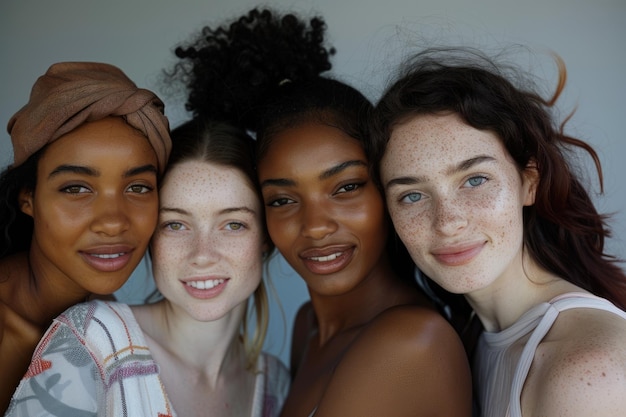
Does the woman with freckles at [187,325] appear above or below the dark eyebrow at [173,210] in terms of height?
below

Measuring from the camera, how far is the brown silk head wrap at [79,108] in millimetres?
2277

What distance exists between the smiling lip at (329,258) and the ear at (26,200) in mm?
862

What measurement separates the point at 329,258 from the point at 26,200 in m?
0.97

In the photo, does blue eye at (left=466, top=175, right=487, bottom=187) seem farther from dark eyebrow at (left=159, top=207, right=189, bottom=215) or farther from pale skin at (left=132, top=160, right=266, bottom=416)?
dark eyebrow at (left=159, top=207, right=189, bottom=215)

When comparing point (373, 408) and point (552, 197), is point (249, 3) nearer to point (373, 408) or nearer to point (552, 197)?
point (552, 197)

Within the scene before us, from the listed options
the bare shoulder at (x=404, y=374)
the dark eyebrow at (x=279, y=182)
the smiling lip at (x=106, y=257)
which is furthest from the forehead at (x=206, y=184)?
the bare shoulder at (x=404, y=374)

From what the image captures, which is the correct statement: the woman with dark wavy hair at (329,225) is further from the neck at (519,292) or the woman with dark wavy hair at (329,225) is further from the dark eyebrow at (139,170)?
the dark eyebrow at (139,170)

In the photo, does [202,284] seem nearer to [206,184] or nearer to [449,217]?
[206,184]

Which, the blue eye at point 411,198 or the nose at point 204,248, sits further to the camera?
the nose at point 204,248

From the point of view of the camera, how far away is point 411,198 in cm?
216

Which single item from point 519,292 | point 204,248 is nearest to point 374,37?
point 204,248

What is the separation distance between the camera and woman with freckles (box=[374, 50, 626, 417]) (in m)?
2.01

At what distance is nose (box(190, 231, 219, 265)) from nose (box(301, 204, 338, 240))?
0.96ft

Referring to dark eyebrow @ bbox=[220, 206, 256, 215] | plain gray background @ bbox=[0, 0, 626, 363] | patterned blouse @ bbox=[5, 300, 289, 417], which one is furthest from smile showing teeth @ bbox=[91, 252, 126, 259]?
plain gray background @ bbox=[0, 0, 626, 363]
